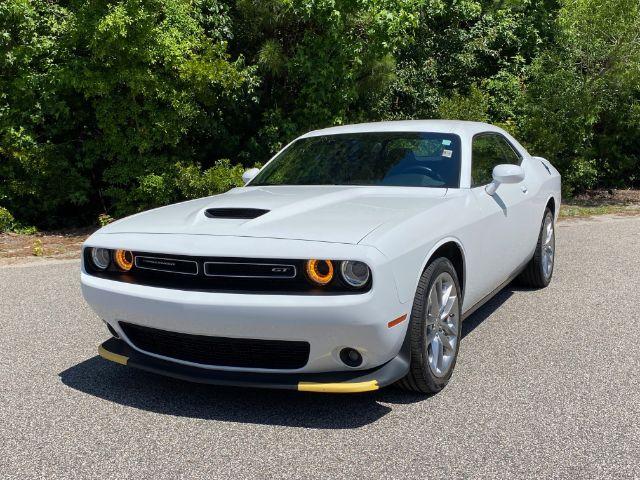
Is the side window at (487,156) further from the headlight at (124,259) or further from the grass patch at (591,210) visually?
the grass patch at (591,210)

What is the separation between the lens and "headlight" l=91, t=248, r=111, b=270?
3.88 m

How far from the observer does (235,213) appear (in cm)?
388

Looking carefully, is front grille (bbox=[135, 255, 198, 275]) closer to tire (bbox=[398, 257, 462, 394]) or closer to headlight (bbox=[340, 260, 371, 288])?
headlight (bbox=[340, 260, 371, 288])

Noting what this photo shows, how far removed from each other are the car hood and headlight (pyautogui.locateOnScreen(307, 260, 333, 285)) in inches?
4.5

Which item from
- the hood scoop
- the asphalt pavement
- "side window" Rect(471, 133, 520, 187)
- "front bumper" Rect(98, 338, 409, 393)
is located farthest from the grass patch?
"front bumper" Rect(98, 338, 409, 393)

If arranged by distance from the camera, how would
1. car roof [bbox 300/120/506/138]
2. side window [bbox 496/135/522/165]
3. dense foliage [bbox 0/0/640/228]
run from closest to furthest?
car roof [bbox 300/120/506/138], side window [bbox 496/135/522/165], dense foliage [bbox 0/0/640/228]

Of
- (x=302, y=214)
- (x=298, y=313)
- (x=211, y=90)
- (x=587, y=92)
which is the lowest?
(x=587, y=92)

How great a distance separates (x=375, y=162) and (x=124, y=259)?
187 centimetres

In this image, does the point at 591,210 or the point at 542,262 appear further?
the point at 591,210

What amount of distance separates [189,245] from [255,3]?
1010 centimetres

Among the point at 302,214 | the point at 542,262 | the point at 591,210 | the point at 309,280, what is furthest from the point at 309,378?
the point at 591,210

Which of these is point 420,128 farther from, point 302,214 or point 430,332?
point 430,332

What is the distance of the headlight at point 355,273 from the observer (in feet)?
10.6

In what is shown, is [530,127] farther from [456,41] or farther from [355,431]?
[355,431]
